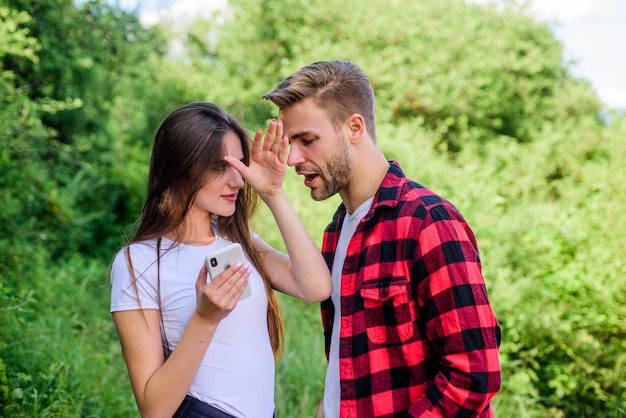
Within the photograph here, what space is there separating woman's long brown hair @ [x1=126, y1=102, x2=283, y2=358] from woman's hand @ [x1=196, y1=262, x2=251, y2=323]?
1.44 ft

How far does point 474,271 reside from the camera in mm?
1709

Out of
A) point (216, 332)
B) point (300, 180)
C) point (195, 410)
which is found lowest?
point (195, 410)

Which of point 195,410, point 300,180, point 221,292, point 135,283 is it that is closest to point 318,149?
point 221,292

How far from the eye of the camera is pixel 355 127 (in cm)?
221

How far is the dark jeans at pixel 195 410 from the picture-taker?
193 centimetres

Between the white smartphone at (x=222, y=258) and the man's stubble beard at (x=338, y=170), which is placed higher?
the man's stubble beard at (x=338, y=170)

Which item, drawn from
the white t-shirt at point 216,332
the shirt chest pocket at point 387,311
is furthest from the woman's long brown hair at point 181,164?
the shirt chest pocket at point 387,311

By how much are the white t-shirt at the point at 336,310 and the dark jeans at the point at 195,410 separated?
386mm

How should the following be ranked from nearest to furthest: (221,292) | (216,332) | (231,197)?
(221,292)
(216,332)
(231,197)

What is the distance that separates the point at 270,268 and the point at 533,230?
234 inches

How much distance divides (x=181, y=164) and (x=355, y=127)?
67cm

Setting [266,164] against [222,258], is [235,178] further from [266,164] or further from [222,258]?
[222,258]

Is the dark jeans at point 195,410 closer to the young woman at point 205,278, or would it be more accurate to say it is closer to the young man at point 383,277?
the young woman at point 205,278

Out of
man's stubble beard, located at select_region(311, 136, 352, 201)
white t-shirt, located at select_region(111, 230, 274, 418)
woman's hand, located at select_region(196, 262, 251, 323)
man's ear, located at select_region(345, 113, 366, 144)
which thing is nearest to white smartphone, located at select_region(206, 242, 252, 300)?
woman's hand, located at select_region(196, 262, 251, 323)
